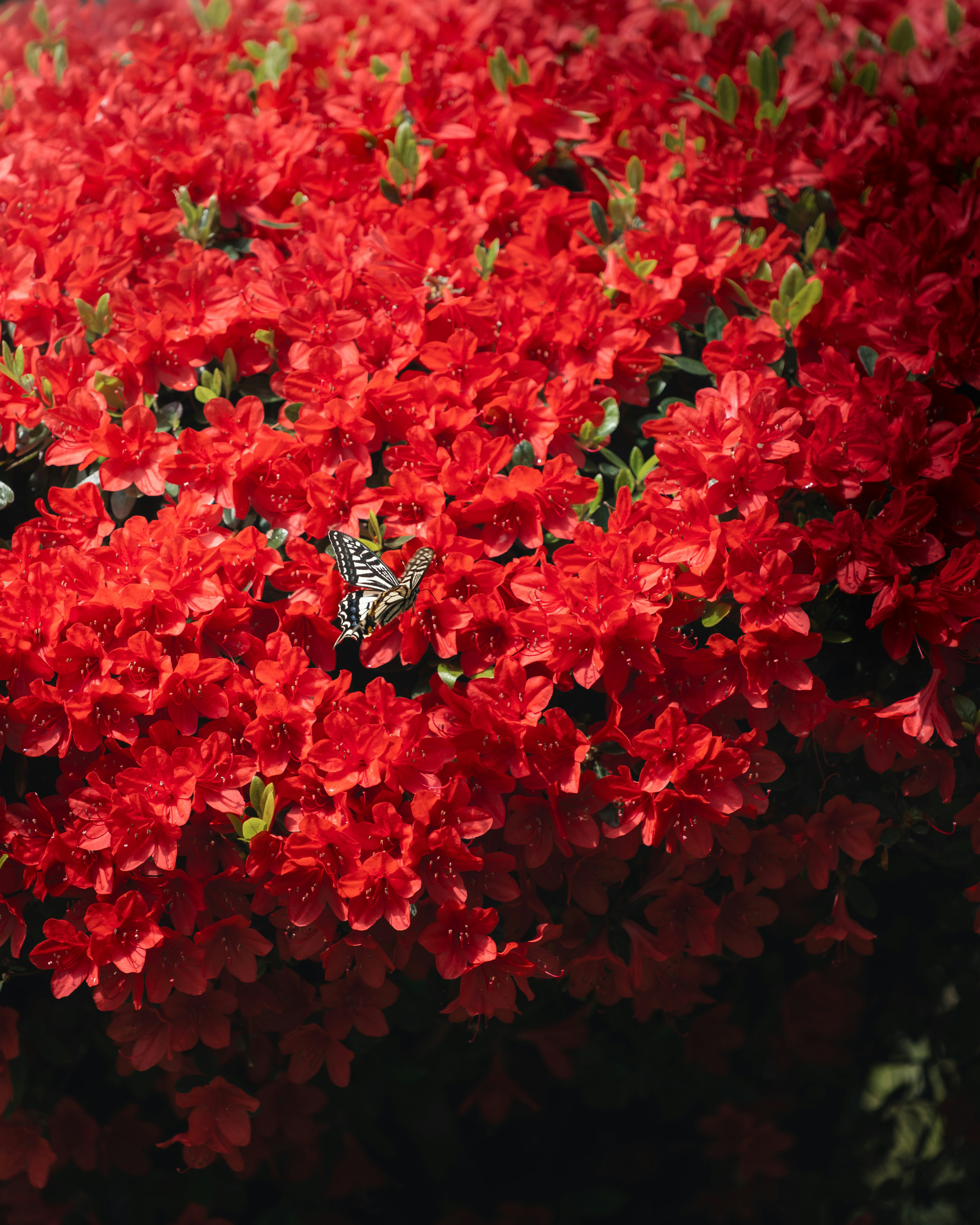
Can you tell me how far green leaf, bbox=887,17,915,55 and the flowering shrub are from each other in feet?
1.75

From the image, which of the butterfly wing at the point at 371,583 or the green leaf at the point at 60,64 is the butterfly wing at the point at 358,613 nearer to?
the butterfly wing at the point at 371,583

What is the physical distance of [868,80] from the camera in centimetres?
248

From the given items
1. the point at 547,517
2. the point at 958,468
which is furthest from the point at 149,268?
the point at 958,468

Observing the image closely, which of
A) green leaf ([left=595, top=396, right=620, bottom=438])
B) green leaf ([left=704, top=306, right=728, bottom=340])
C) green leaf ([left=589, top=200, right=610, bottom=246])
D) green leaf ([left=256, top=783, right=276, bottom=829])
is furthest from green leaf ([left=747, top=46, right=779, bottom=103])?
green leaf ([left=256, top=783, right=276, bottom=829])

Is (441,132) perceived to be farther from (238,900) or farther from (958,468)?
(238,900)

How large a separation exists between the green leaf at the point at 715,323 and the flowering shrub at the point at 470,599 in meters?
0.03

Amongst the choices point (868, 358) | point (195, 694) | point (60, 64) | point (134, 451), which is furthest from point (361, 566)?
point (60, 64)

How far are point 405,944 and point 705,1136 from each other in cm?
96

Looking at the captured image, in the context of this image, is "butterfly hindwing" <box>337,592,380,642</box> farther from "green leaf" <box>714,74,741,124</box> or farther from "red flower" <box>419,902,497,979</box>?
"green leaf" <box>714,74,741,124</box>

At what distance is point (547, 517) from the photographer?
179 centimetres

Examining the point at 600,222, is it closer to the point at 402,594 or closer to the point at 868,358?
the point at 868,358

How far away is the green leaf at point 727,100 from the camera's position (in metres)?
2.35

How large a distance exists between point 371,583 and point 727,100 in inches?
61.6

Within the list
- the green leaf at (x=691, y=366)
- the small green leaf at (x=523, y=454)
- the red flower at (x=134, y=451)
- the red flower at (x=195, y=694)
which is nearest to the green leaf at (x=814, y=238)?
the green leaf at (x=691, y=366)
